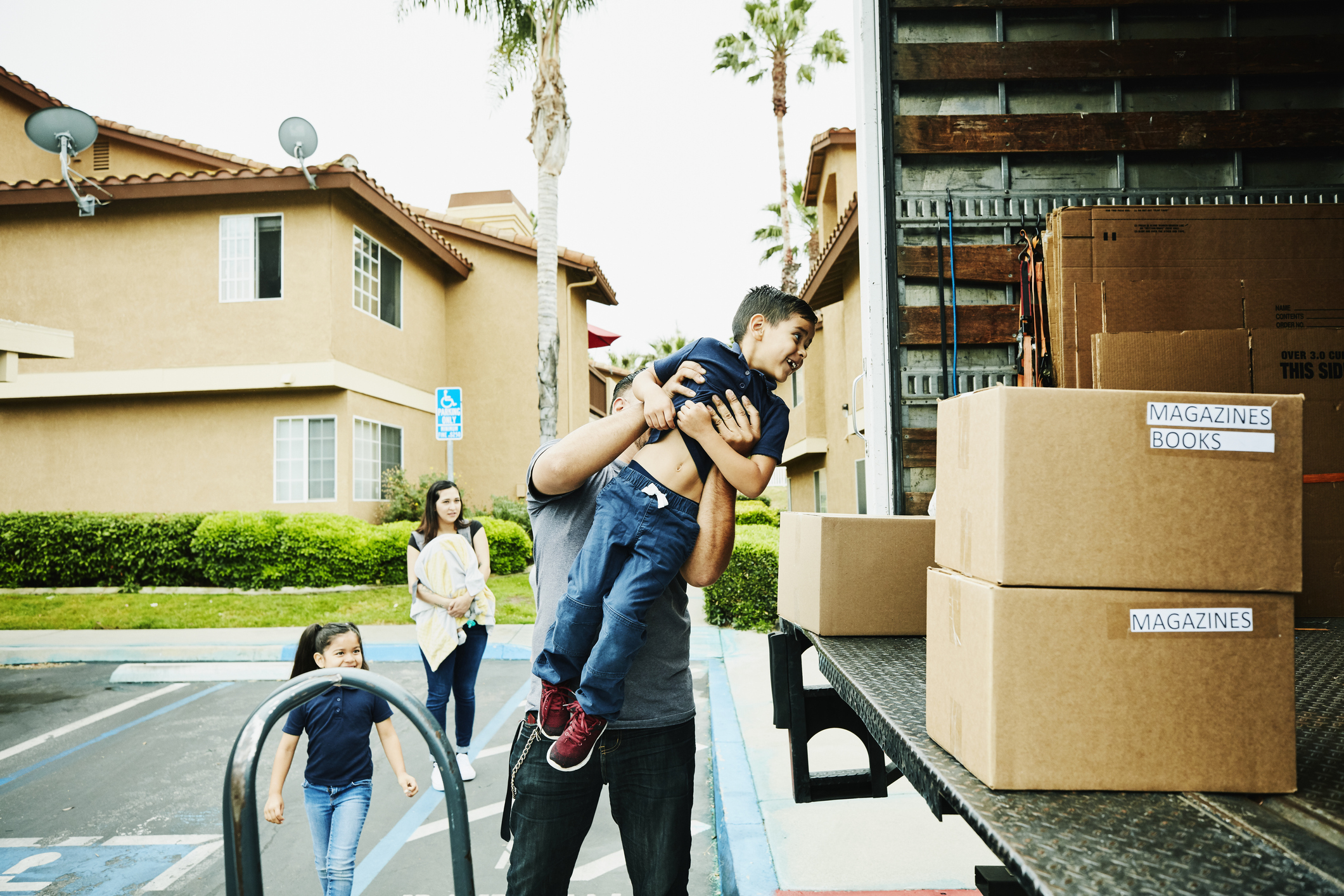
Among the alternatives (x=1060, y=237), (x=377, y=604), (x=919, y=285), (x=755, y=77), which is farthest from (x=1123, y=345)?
(x=755, y=77)

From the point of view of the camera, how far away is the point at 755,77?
24844mm

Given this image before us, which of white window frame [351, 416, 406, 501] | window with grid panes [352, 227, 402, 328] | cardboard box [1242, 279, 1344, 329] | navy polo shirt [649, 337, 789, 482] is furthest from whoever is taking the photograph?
window with grid panes [352, 227, 402, 328]

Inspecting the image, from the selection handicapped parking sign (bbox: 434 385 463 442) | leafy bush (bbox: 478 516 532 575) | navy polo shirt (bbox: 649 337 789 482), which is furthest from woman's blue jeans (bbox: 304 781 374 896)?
leafy bush (bbox: 478 516 532 575)

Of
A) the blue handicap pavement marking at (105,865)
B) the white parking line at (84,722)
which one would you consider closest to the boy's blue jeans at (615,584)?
the blue handicap pavement marking at (105,865)

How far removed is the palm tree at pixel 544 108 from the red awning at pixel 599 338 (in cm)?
1379

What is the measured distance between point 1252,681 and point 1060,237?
6.08 ft

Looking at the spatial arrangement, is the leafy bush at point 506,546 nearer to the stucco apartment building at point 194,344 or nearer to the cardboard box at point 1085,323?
the stucco apartment building at point 194,344

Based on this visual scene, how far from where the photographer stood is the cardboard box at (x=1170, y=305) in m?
2.80

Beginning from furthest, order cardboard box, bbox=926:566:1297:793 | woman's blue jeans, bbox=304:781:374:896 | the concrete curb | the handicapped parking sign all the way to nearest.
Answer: the handicapped parking sign → the concrete curb → woman's blue jeans, bbox=304:781:374:896 → cardboard box, bbox=926:566:1297:793

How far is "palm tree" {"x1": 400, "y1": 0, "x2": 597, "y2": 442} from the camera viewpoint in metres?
13.6

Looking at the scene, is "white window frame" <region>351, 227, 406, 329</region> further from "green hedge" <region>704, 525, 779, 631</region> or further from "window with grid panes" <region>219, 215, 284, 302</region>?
"green hedge" <region>704, 525, 779, 631</region>

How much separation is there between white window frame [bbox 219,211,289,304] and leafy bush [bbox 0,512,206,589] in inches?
158

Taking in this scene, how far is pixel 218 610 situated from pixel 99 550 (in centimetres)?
317

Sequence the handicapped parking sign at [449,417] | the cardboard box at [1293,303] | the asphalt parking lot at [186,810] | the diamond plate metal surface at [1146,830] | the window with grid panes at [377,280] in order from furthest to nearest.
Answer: the window with grid panes at [377,280]
the handicapped parking sign at [449,417]
the asphalt parking lot at [186,810]
the cardboard box at [1293,303]
the diamond plate metal surface at [1146,830]
